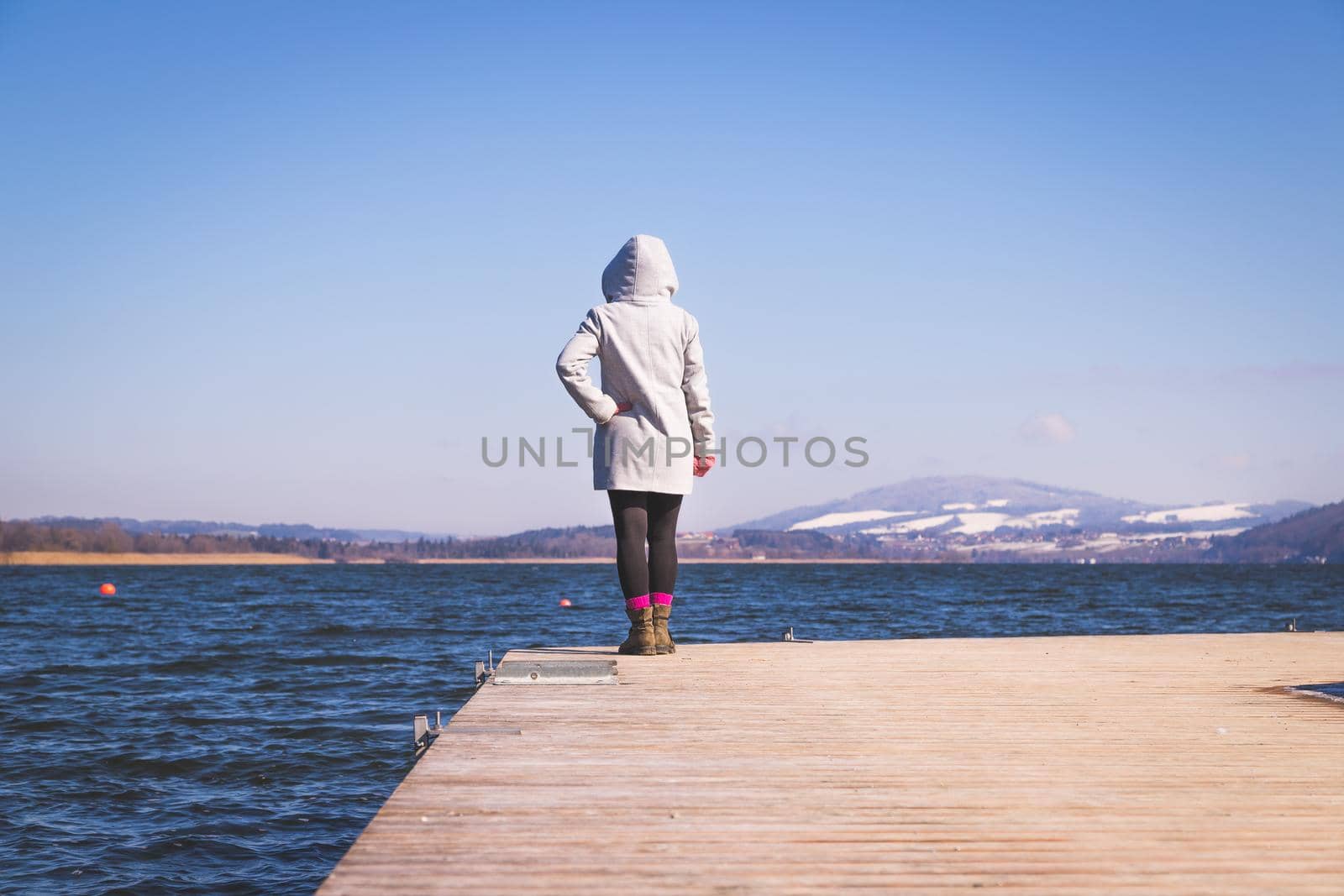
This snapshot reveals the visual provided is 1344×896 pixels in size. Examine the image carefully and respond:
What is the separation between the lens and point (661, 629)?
696 centimetres

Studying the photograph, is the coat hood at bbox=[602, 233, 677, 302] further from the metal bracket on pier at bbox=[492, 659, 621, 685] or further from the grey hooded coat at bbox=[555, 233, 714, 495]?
the metal bracket on pier at bbox=[492, 659, 621, 685]

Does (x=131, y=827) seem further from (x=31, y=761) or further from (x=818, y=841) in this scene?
(x=818, y=841)

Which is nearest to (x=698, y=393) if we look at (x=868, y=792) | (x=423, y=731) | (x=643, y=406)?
(x=643, y=406)

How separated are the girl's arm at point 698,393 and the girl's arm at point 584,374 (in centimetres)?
52

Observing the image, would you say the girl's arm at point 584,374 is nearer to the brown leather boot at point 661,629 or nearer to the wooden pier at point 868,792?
the brown leather boot at point 661,629

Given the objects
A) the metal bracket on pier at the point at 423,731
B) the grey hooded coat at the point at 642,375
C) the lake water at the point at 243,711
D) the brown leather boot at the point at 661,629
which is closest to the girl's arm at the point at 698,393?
the grey hooded coat at the point at 642,375

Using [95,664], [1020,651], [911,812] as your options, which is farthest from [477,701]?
[95,664]

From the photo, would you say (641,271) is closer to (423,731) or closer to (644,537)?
(644,537)

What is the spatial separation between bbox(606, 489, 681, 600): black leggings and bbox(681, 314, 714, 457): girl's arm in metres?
0.41

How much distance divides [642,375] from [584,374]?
1.12 ft

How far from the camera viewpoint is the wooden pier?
254 cm

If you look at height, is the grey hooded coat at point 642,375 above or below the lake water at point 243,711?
above

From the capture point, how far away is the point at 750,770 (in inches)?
141

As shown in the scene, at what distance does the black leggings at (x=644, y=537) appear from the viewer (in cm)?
646
